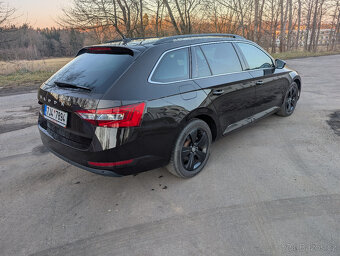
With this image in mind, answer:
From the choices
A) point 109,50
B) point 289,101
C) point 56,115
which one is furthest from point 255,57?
point 56,115

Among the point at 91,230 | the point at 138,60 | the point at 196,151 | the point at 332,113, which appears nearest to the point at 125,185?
the point at 91,230

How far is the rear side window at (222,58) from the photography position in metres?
3.20

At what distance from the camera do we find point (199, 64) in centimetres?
301

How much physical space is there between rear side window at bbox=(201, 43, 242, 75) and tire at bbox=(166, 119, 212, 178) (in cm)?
82

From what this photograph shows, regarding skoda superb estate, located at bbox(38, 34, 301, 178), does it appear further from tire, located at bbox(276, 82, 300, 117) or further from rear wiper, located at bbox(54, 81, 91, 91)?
tire, located at bbox(276, 82, 300, 117)

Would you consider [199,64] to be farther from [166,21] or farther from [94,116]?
[166,21]

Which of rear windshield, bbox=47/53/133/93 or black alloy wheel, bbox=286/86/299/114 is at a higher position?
rear windshield, bbox=47/53/133/93

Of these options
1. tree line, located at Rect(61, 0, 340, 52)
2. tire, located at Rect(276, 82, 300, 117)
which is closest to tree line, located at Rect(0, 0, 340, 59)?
tree line, located at Rect(61, 0, 340, 52)

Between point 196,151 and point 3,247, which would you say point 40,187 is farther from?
point 196,151

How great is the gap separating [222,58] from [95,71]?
5.97 ft

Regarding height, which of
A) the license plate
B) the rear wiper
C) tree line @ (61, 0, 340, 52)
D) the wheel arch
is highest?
tree line @ (61, 0, 340, 52)

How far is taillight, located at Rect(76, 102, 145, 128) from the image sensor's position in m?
2.15

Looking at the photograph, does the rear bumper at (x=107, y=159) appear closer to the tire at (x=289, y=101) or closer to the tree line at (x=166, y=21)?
the tire at (x=289, y=101)

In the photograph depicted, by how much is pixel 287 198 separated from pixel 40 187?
2882mm
